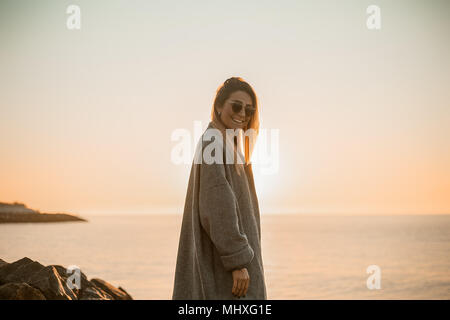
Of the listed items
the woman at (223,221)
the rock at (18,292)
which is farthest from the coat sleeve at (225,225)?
the rock at (18,292)

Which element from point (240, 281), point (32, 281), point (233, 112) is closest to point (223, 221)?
point (240, 281)

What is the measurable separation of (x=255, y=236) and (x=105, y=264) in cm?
4361

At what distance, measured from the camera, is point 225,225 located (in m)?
2.54

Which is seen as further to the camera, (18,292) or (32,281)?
(32,281)

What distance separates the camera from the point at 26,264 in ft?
21.1

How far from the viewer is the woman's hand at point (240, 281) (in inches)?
99.0

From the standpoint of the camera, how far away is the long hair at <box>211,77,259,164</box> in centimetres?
293

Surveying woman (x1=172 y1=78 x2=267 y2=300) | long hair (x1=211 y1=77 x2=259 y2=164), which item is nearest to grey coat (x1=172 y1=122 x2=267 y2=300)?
woman (x1=172 y1=78 x2=267 y2=300)

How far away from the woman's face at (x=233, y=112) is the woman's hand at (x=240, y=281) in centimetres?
93

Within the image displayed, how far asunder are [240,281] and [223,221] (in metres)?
0.34
